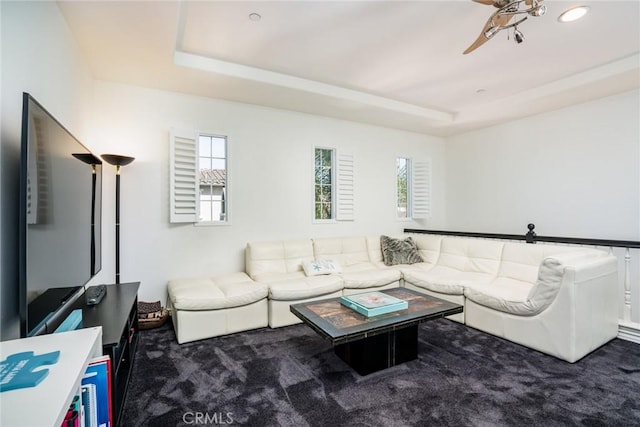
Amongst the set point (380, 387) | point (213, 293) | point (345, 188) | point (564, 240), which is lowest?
point (380, 387)

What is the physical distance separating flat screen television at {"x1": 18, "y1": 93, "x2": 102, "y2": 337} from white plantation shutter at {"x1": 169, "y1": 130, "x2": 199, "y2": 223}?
1244 mm

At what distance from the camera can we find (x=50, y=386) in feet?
2.98

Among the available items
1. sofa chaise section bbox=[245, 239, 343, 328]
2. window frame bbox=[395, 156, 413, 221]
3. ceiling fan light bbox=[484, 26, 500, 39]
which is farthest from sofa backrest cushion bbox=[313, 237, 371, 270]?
ceiling fan light bbox=[484, 26, 500, 39]

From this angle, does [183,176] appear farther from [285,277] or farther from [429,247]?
[429,247]

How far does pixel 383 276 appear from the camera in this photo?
12.2 feet

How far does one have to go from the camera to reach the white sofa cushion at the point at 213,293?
2.75m

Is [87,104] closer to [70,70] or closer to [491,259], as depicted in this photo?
[70,70]

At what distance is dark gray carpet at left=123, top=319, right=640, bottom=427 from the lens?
69.1 inches

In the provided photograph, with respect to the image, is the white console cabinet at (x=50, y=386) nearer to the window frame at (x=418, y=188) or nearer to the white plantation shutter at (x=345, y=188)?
the white plantation shutter at (x=345, y=188)

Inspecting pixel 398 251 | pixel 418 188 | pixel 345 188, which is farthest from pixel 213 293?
pixel 418 188

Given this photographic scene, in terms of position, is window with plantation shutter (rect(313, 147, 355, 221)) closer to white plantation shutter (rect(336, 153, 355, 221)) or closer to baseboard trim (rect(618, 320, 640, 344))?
white plantation shutter (rect(336, 153, 355, 221))

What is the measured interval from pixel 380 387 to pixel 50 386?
1.79 metres

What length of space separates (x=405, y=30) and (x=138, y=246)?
338 centimetres

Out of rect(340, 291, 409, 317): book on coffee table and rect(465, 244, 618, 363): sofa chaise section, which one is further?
rect(465, 244, 618, 363): sofa chaise section
